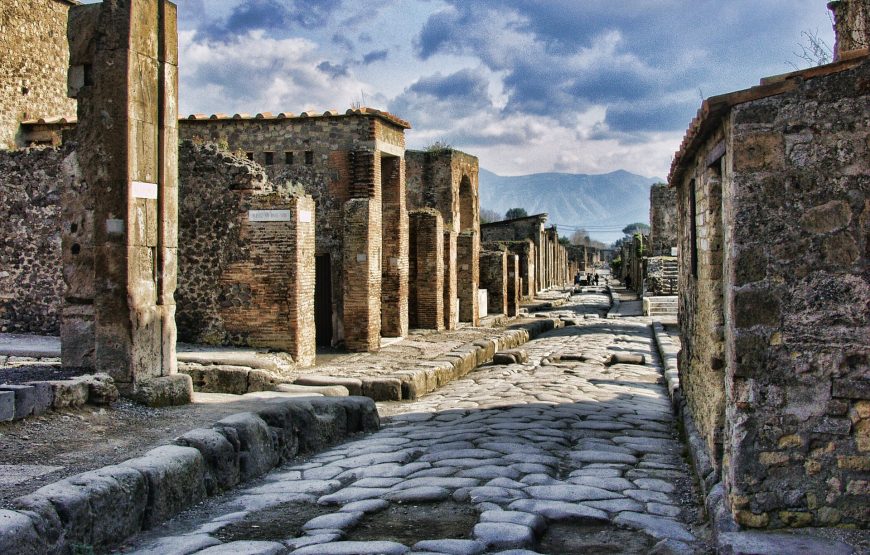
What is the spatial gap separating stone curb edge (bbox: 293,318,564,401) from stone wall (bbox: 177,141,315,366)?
192cm

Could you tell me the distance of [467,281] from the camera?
2323 centimetres

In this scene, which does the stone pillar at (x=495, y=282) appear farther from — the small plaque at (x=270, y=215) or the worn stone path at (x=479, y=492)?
the worn stone path at (x=479, y=492)

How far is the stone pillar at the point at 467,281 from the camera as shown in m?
23.2

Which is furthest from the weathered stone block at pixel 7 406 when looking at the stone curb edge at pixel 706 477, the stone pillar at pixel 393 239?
the stone pillar at pixel 393 239

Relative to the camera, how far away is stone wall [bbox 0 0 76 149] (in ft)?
69.9

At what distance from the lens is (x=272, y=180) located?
16562 millimetres

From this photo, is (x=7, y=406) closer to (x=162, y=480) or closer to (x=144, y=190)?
(x=162, y=480)

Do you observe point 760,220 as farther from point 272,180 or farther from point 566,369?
point 272,180

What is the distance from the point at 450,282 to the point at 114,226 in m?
13.0

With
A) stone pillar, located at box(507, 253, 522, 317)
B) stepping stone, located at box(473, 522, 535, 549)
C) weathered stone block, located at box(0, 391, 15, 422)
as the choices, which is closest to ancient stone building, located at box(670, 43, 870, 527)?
stepping stone, located at box(473, 522, 535, 549)

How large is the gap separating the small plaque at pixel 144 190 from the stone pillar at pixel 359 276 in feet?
24.1

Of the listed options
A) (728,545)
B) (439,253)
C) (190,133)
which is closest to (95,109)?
(728,545)

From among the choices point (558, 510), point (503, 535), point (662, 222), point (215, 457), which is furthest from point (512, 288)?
point (503, 535)

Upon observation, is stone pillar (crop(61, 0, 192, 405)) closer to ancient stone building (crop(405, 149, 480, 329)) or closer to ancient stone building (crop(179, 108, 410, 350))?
ancient stone building (crop(179, 108, 410, 350))
